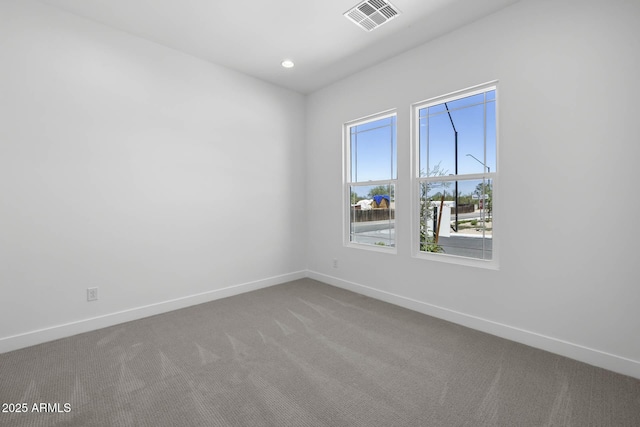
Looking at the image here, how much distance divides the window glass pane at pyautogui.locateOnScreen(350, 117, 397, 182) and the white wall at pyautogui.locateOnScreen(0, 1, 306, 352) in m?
1.21

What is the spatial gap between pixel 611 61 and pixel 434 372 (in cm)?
255

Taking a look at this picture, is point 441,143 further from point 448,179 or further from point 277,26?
point 277,26

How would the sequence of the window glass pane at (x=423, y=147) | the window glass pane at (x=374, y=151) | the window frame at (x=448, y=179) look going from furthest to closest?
the window glass pane at (x=374, y=151), the window glass pane at (x=423, y=147), the window frame at (x=448, y=179)

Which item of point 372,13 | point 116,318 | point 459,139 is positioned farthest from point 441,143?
point 116,318

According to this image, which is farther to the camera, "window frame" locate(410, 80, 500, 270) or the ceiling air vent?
"window frame" locate(410, 80, 500, 270)

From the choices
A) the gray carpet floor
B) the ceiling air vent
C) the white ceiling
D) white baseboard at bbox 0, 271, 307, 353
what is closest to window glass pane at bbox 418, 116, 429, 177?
the white ceiling

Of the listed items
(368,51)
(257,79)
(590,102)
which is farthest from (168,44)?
(590,102)

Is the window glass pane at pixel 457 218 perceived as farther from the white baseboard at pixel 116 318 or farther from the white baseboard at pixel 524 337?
the white baseboard at pixel 116 318

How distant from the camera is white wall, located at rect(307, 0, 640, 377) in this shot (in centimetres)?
206

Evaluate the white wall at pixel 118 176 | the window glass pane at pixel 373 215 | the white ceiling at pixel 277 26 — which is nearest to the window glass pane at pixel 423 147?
the window glass pane at pixel 373 215

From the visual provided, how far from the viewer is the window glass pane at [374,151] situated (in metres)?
3.60

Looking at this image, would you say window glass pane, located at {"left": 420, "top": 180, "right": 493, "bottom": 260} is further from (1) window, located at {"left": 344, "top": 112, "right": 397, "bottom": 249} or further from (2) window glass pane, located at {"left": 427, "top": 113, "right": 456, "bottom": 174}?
(1) window, located at {"left": 344, "top": 112, "right": 397, "bottom": 249}

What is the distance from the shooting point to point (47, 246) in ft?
8.36

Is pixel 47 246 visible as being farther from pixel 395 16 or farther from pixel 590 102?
pixel 590 102
